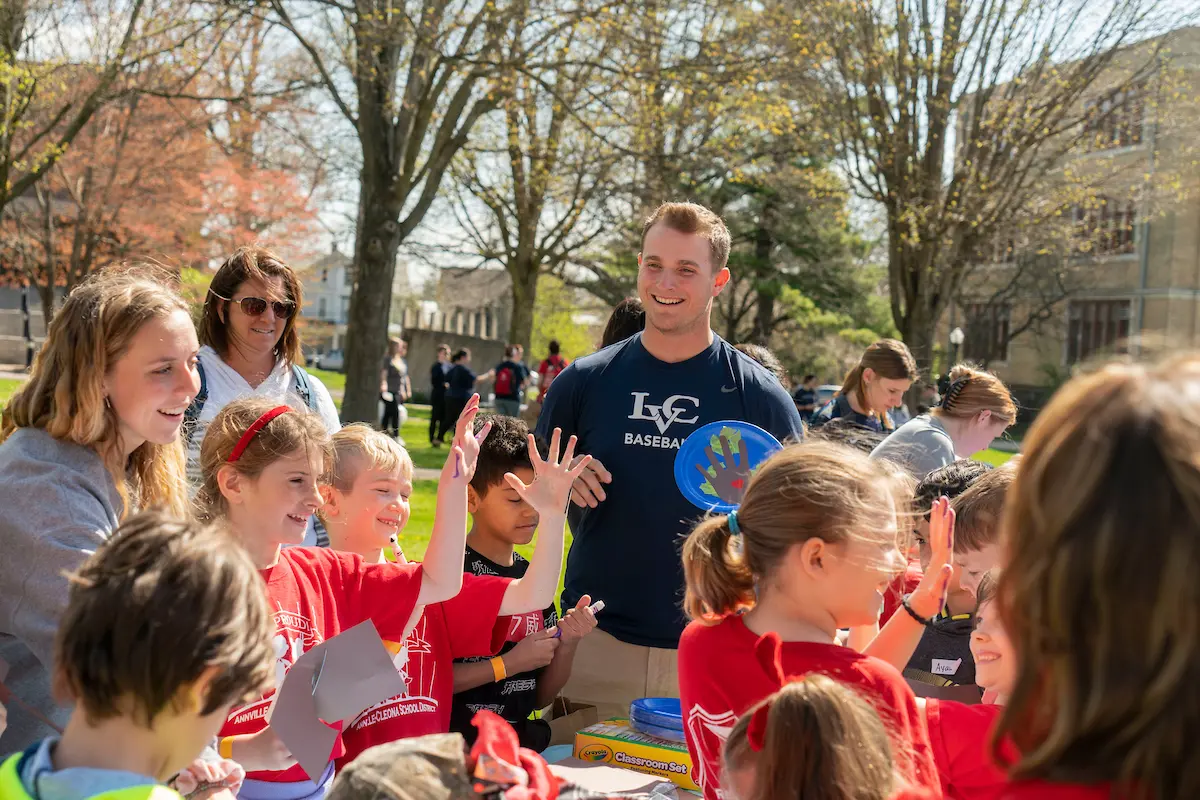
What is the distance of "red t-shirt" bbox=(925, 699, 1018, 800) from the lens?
210 cm

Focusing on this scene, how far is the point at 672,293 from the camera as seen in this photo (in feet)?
12.5

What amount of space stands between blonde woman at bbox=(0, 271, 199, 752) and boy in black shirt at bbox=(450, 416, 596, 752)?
111 cm

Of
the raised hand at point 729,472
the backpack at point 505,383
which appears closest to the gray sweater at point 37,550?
the raised hand at point 729,472

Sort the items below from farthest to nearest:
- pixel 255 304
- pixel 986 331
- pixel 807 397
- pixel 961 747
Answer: pixel 986 331, pixel 807 397, pixel 255 304, pixel 961 747

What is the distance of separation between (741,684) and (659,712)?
108cm

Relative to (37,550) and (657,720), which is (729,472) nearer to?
(657,720)

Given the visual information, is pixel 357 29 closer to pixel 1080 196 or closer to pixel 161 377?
pixel 161 377

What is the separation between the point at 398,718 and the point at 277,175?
84.5 ft

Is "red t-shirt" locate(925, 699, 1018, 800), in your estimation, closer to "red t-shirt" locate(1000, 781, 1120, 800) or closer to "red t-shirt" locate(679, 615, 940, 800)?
"red t-shirt" locate(679, 615, 940, 800)

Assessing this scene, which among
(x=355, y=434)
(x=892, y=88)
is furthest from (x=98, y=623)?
(x=892, y=88)

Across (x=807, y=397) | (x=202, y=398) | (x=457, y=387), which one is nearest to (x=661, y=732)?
(x=202, y=398)

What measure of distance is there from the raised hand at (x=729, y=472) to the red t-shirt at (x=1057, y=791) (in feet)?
7.21

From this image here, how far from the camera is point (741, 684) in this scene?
2.27m

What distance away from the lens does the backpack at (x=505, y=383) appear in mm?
17688
